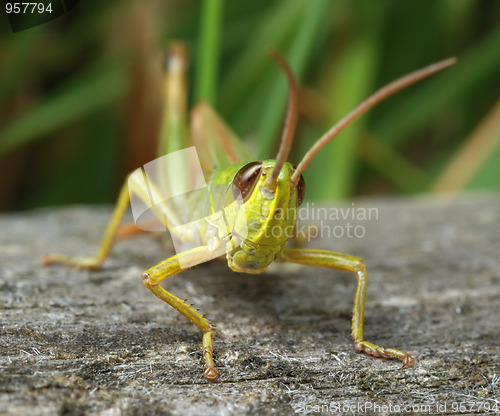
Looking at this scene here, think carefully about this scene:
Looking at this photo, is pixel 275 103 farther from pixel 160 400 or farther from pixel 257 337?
pixel 160 400

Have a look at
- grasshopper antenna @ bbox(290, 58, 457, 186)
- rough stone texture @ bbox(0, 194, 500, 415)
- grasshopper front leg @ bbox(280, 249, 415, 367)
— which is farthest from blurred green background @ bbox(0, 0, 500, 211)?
grasshopper antenna @ bbox(290, 58, 457, 186)

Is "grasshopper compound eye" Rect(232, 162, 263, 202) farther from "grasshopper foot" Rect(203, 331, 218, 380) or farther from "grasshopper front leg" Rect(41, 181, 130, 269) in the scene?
"grasshopper front leg" Rect(41, 181, 130, 269)

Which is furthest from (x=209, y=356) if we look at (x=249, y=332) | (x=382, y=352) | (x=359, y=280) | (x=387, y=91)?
(x=387, y=91)

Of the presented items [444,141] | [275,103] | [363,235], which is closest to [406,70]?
[444,141]

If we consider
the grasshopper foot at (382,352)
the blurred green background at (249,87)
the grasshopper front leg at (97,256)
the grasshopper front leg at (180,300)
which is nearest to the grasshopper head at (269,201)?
the grasshopper front leg at (180,300)

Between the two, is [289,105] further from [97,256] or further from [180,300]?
[97,256]

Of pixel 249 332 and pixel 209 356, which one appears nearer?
pixel 209 356
